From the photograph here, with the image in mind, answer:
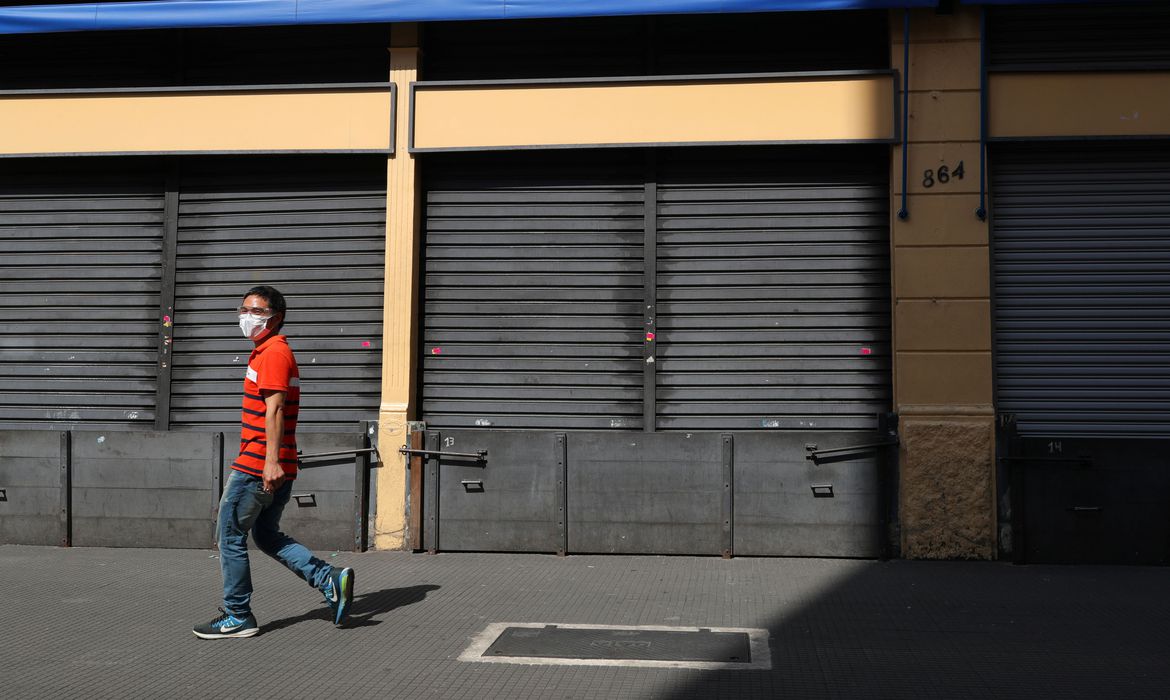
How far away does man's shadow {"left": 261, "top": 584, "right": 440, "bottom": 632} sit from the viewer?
→ 21.6 ft

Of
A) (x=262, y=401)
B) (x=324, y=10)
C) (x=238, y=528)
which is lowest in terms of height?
(x=238, y=528)

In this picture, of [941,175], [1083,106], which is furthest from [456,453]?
[1083,106]

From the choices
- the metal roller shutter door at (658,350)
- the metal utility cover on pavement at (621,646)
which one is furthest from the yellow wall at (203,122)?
the metal utility cover on pavement at (621,646)

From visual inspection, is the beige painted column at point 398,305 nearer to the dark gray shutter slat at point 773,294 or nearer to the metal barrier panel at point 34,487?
the dark gray shutter slat at point 773,294

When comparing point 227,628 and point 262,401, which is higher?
point 262,401

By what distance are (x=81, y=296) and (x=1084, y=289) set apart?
9.82m

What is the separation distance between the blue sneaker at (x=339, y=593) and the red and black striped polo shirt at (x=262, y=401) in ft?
2.35

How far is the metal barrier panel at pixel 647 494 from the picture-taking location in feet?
30.2

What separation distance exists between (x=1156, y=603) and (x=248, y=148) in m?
8.77

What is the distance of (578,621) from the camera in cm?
668

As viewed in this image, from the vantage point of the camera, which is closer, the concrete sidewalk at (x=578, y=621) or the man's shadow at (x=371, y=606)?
the concrete sidewalk at (x=578, y=621)

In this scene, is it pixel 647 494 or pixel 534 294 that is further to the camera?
pixel 534 294

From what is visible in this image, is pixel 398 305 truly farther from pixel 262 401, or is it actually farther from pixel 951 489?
pixel 951 489

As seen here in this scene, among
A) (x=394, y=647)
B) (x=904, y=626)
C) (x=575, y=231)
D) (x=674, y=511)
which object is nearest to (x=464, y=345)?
(x=575, y=231)
